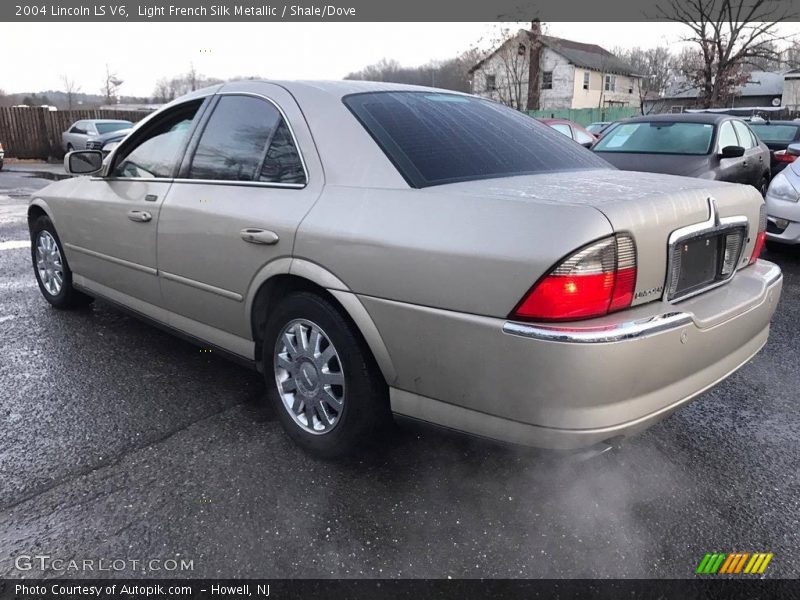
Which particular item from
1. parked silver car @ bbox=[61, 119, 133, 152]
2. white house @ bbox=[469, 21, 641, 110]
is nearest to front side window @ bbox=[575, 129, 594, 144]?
parked silver car @ bbox=[61, 119, 133, 152]

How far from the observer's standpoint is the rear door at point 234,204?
2.74 metres

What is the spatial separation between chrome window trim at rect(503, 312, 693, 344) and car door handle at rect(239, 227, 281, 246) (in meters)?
1.18

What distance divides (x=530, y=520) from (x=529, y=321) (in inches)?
34.7

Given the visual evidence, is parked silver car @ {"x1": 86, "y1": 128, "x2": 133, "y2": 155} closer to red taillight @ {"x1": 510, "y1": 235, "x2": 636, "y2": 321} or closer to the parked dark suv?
the parked dark suv

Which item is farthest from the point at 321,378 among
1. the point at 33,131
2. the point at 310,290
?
the point at 33,131

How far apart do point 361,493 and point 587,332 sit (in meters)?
1.18

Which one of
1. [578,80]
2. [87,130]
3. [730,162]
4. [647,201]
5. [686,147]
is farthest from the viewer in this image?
[578,80]

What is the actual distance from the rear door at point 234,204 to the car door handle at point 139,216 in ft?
0.53

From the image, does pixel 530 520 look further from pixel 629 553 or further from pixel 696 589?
pixel 696 589

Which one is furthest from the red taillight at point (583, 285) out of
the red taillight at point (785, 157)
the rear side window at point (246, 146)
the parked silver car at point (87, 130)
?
the parked silver car at point (87, 130)

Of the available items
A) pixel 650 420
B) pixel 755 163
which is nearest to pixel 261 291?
pixel 650 420

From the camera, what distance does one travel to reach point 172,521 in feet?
7.82

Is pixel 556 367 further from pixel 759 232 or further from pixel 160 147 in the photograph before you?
pixel 160 147

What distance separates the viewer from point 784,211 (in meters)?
6.35
